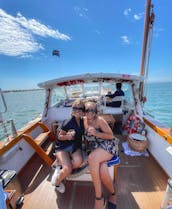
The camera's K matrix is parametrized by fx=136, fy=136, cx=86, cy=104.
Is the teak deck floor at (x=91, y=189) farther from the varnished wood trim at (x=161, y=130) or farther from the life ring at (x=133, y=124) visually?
the life ring at (x=133, y=124)

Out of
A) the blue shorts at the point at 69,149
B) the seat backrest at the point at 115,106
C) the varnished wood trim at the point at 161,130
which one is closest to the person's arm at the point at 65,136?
the blue shorts at the point at 69,149

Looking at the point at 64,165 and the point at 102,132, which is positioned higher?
the point at 102,132

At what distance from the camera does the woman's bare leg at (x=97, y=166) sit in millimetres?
1382

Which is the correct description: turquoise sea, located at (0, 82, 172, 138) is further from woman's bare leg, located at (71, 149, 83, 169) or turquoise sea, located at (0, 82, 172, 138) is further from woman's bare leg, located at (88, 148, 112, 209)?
woman's bare leg, located at (88, 148, 112, 209)

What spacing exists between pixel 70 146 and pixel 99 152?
0.39 m

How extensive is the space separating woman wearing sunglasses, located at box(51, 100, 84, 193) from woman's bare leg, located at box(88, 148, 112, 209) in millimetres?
226

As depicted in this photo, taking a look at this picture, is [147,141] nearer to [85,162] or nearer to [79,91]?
[85,162]

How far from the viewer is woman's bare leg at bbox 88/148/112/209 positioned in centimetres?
138

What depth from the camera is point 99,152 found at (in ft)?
4.80

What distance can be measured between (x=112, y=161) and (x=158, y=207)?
2.29 ft

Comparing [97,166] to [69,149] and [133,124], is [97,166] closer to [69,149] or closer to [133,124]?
[69,149]

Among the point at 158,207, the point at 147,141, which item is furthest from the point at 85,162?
the point at 147,141

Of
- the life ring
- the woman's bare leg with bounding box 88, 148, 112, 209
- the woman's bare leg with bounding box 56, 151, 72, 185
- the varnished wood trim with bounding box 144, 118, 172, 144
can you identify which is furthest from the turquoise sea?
the woman's bare leg with bounding box 88, 148, 112, 209

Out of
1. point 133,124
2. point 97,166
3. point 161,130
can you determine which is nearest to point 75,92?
point 133,124
